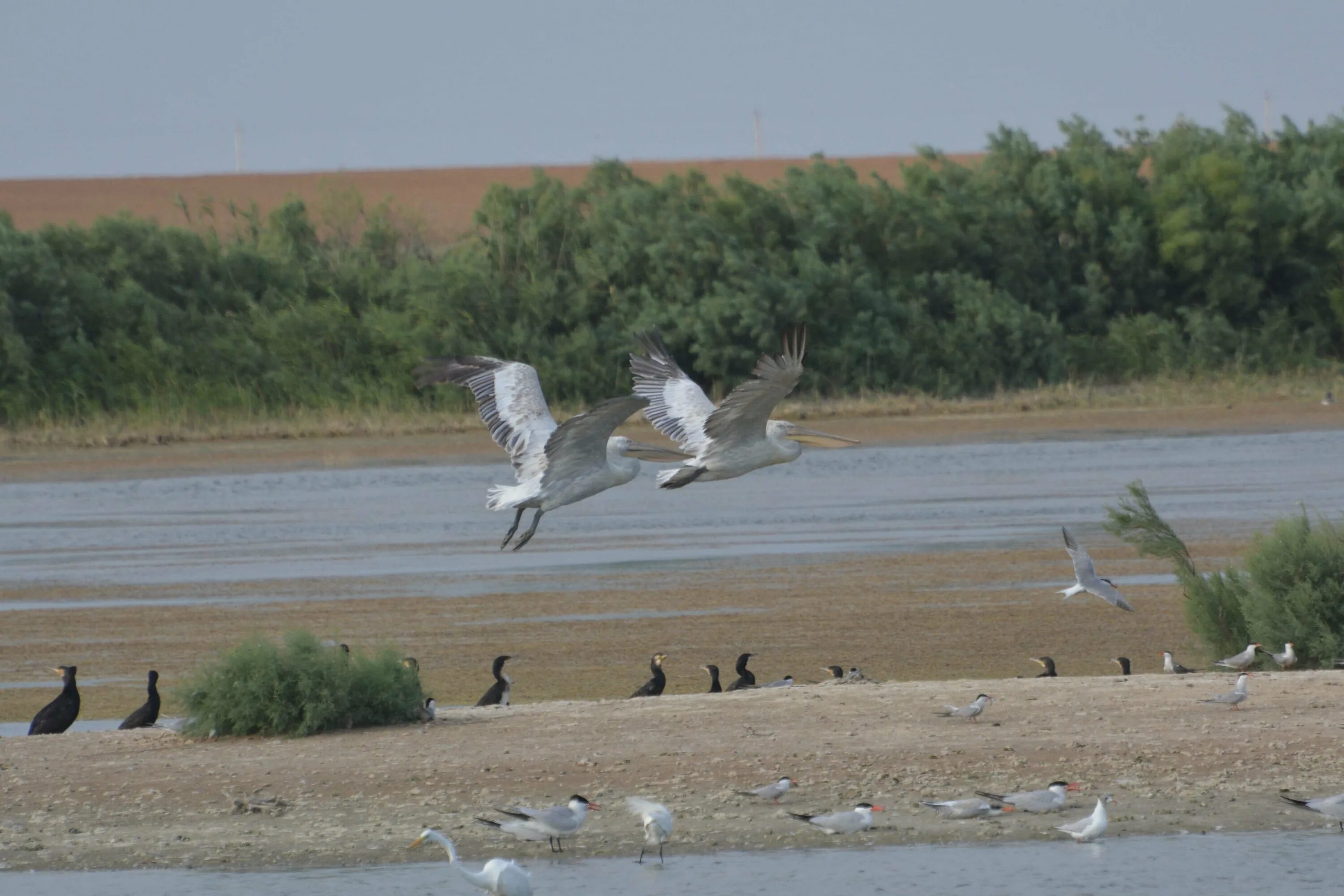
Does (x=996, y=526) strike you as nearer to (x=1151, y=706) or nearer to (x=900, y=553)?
(x=900, y=553)

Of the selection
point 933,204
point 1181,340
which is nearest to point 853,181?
point 933,204

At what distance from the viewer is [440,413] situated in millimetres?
33688

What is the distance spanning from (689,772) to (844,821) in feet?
3.53

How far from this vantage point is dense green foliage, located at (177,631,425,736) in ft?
34.0

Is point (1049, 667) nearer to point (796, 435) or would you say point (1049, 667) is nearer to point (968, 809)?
point (796, 435)

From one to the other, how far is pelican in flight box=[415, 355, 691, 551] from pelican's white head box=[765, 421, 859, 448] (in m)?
0.78

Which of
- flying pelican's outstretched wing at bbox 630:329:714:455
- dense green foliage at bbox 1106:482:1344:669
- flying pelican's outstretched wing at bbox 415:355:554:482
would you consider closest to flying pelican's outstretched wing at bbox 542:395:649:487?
flying pelican's outstretched wing at bbox 415:355:554:482

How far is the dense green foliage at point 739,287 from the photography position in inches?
1387

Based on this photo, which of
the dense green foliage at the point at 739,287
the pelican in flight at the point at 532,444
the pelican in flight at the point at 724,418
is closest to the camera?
the pelican in flight at the point at 724,418

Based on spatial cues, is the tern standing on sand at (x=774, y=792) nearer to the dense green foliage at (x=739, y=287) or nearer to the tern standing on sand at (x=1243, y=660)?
the tern standing on sand at (x=1243, y=660)

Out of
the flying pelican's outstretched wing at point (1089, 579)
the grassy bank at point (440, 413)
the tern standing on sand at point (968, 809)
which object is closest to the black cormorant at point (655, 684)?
the flying pelican's outstretched wing at point (1089, 579)

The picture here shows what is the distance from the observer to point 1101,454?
91.4ft

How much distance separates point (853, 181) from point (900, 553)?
2175 cm

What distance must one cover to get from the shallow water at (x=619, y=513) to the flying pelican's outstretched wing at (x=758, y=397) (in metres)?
3.80
